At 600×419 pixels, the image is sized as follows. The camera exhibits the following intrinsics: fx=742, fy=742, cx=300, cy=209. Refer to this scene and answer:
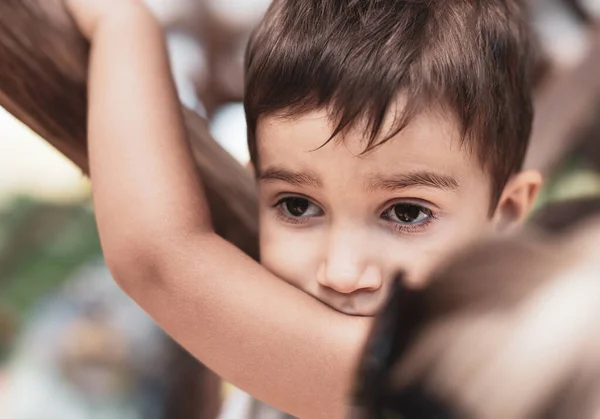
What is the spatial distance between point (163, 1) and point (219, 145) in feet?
1.45

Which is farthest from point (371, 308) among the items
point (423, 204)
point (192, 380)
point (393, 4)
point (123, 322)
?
point (123, 322)

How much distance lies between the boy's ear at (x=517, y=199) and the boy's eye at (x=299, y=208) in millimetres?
115

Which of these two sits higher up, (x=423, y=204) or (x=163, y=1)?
(x=163, y=1)

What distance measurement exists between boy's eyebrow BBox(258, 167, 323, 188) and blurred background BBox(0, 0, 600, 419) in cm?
45

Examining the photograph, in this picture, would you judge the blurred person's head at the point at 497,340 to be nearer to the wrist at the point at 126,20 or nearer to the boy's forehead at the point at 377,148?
the boy's forehead at the point at 377,148

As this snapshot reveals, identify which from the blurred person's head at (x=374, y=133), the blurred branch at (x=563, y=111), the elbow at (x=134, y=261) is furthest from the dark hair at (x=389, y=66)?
the blurred branch at (x=563, y=111)

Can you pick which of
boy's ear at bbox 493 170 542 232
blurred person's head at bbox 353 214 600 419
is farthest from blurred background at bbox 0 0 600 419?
blurred person's head at bbox 353 214 600 419

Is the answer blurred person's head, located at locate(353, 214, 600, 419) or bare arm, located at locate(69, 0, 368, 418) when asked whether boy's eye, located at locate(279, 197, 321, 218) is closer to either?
bare arm, located at locate(69, 0, 368, 418)

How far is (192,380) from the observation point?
0.80 m

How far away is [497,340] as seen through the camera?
0.69ft

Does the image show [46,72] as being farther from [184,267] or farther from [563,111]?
[563,111]

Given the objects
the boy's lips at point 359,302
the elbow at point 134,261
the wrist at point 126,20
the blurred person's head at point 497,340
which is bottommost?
the blurred person's head at point 497,340

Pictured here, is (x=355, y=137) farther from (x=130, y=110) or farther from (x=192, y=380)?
(x=192, y=380)

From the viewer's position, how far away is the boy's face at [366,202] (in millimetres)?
377
